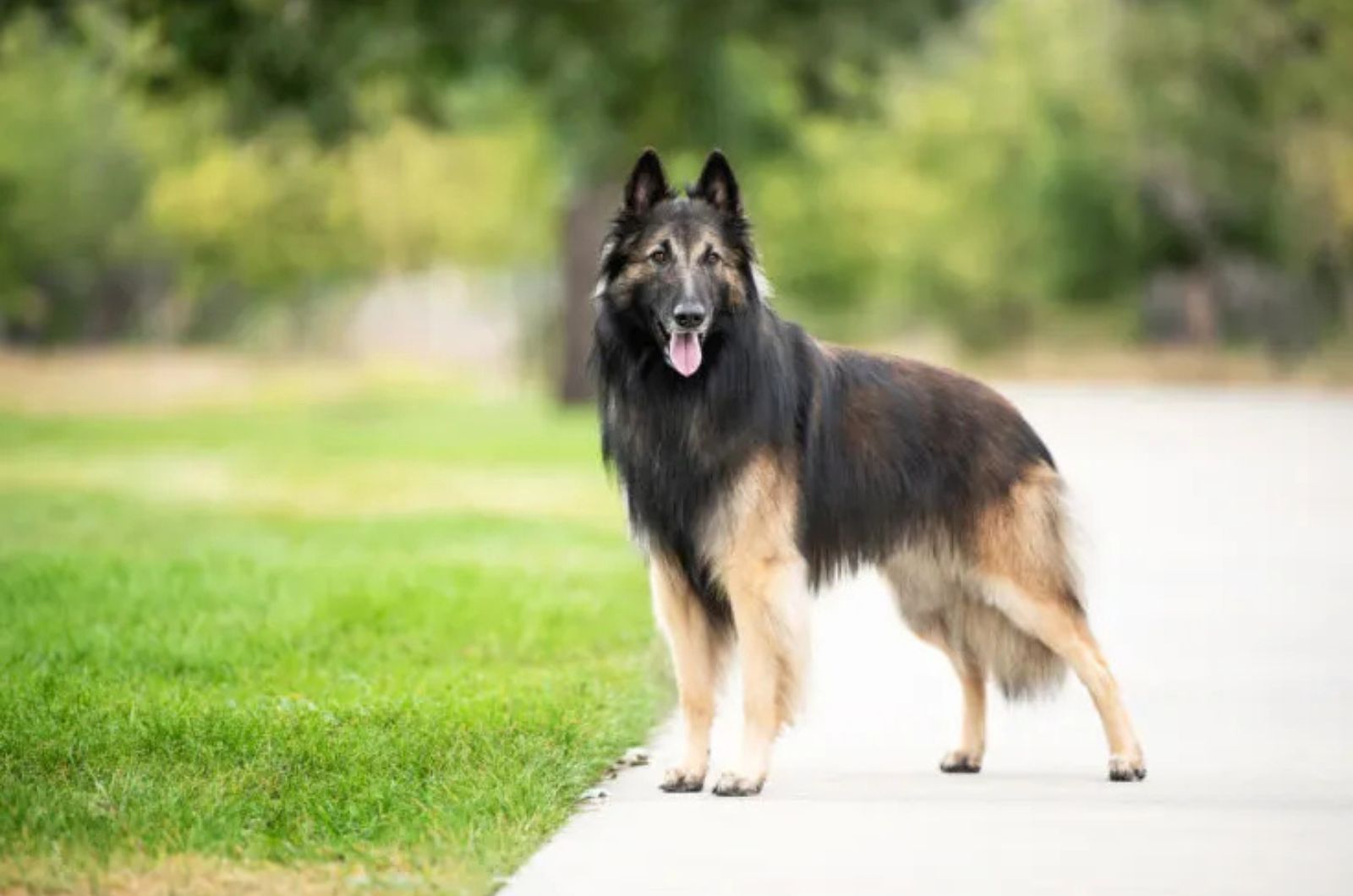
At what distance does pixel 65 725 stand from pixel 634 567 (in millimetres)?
8990

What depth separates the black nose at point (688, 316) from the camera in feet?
30.8

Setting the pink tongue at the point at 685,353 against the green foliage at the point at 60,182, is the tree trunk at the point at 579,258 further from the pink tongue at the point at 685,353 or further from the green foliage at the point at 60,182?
the pink tongue at the point at 685,353

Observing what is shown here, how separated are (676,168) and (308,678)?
35345mm

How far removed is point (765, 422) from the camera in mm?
9820

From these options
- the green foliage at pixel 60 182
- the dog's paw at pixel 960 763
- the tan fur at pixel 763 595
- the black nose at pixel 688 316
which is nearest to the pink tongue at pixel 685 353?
the black nose at pixel 688 316

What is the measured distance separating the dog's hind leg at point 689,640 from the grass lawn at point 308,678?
46 centimetres

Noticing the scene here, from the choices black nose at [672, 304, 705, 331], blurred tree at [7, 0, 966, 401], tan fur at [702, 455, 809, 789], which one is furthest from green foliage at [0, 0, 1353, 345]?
black nose at [672, 304, 705, 331]

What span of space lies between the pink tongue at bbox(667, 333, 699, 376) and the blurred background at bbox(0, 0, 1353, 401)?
25.8 metres

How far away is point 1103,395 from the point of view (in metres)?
52.0

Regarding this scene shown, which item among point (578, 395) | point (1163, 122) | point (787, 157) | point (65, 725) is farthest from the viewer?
point (1163, 122)

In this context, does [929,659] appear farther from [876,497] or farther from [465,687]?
[876,497]

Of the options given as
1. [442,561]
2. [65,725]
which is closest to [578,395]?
[442,561]

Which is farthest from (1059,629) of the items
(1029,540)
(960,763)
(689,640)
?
(689,640)

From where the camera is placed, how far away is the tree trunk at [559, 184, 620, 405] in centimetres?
4544
